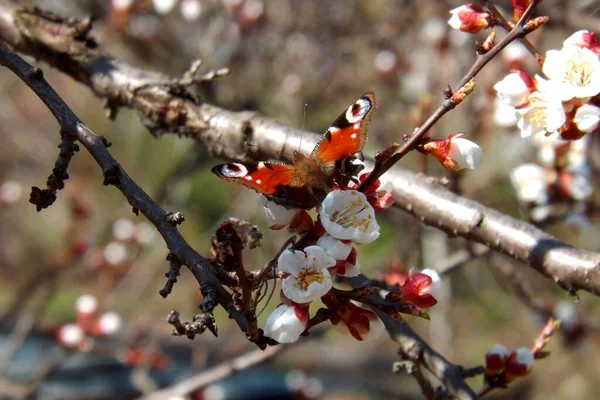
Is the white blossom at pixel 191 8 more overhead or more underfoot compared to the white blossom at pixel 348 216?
more overhead

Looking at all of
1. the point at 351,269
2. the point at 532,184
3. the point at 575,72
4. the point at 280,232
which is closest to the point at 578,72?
the point at 575,72

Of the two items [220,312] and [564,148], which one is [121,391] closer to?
[564,148]

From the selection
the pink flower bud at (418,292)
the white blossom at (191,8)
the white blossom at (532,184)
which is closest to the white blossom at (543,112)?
the pink flower bud at (418,292)

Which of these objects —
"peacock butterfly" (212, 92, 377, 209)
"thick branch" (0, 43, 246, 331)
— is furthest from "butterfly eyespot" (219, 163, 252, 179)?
"thick branch" (0, 43, 246, 331)

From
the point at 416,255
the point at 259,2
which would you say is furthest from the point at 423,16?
the point at 416,255

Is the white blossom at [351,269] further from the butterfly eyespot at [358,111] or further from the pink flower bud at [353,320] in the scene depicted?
the butterfly eyespot at [358,111]

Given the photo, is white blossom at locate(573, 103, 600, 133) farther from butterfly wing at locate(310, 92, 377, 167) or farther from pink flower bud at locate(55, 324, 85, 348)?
pink flower bud at locate(55, 324, 85, 348)
